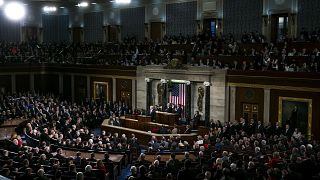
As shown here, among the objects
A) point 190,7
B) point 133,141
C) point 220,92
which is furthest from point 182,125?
point 190,7

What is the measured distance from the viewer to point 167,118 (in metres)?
26.0

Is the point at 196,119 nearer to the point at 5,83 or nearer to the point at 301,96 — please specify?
the point at 301,96

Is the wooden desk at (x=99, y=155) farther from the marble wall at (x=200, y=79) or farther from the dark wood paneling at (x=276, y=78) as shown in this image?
the dark wood paneling at (x=276, y=78)

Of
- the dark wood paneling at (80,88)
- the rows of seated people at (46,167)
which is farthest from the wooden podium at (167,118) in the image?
the dark wood paneling at (80,88)

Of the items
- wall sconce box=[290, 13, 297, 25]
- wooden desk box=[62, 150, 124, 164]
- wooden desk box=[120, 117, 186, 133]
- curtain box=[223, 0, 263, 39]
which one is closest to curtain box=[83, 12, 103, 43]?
curtain box=[223, 0, 263, 39]

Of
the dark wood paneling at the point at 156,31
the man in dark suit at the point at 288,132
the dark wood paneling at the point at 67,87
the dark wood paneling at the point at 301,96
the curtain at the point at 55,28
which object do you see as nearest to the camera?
the man in dark suit at the point at 288,132

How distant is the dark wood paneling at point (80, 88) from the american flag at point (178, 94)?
10012 millimetres

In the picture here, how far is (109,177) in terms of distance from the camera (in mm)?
15820

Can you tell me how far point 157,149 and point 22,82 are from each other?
21.4 meters

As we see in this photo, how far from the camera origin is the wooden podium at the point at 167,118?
25891mm

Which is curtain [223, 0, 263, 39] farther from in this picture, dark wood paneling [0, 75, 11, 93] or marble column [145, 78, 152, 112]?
dark wood paneling [0, 75, 11, 93]

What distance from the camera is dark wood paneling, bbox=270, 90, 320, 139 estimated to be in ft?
69.5

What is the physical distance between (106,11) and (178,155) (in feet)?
81.9

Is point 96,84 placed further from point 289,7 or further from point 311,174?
point 311,174
